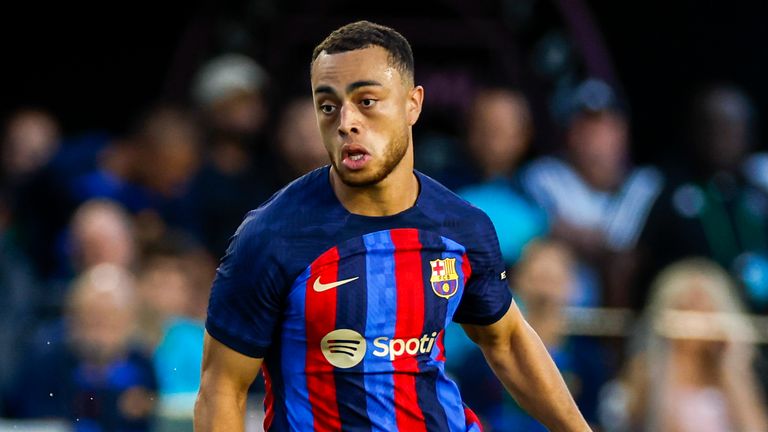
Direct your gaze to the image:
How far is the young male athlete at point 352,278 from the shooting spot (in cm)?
397

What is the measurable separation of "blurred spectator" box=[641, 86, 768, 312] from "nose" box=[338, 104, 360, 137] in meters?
4.31

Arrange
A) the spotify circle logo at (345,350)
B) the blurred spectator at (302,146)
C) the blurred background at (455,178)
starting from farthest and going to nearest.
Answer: the blurred spectator at (302,146)
the blurred background at (455,178)
the spotify circle logo at (345,350)

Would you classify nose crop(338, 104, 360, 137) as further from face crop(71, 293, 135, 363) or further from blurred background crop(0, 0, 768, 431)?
face crop(71, 293, 135, 363)

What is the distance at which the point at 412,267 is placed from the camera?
4.13 m

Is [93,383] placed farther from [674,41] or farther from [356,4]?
[674,41]

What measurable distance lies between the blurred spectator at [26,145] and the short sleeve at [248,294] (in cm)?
488

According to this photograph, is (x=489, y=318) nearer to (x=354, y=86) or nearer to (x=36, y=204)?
(x=354, y=86)

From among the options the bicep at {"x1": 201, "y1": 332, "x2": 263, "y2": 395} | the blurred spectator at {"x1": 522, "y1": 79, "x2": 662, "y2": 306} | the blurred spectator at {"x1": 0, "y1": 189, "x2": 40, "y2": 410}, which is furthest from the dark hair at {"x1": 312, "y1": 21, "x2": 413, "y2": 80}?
the blurred spectator at {"x1": 0, "y1": 189, "x2": 40, "y2": 410}

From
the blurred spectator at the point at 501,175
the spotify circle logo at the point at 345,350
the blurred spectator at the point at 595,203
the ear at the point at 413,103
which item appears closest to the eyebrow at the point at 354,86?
the ear at the point at 413,103

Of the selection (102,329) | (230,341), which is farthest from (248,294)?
(102,329)

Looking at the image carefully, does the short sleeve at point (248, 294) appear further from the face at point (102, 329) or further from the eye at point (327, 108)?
the face at point (102, 329)

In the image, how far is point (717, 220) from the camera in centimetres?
802

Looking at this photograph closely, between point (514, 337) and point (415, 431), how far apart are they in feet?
1.68

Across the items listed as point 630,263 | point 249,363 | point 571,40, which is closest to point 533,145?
point 571,40
